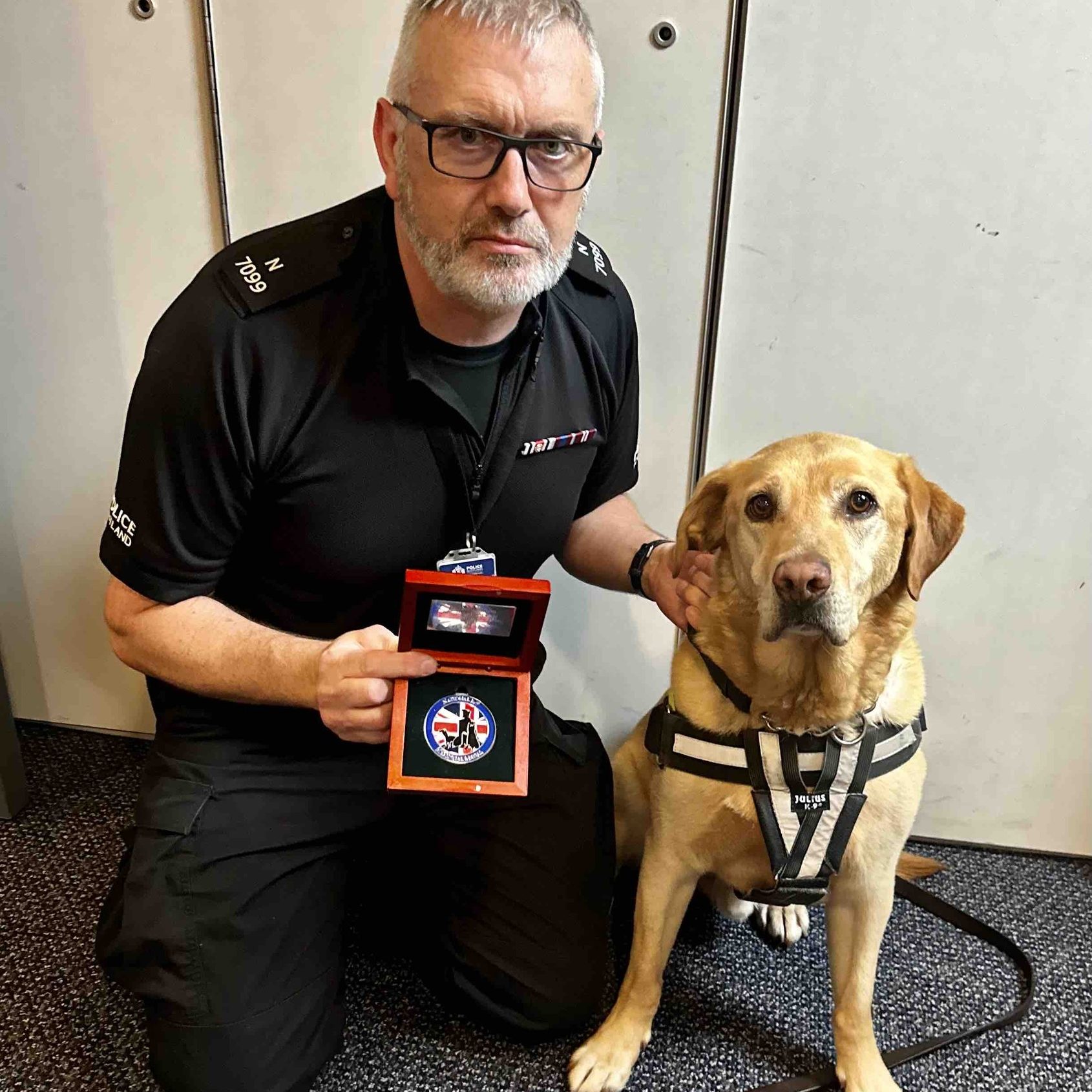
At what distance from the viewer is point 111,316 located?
6.36ft

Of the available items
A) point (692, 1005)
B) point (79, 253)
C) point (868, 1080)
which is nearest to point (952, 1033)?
point (868, 1080)

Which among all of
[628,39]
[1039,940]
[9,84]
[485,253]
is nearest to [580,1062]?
[1039,940]

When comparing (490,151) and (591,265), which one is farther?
(591,265)

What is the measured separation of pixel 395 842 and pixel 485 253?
1074mm

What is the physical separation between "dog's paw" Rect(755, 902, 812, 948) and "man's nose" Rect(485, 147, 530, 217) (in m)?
1.33

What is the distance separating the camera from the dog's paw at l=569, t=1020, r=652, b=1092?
56.7 inches

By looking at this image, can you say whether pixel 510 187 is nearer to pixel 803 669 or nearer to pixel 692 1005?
pixel 803 669

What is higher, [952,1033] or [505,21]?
[505,21]

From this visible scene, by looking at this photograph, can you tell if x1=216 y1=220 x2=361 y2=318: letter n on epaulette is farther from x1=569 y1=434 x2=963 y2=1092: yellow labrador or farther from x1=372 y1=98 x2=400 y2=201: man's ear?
x1=569 y1=434 x2=963 y2=1092: yellow labrador

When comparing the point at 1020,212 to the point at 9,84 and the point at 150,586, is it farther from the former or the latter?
the point at 9,84

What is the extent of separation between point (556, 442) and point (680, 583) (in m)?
0.31

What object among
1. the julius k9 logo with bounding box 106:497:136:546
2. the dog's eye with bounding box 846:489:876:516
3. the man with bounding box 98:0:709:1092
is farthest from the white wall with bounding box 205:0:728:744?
the julius k9 logo with bounding box 106:497:136:546

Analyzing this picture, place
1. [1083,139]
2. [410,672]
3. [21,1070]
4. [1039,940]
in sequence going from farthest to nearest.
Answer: [1039,940] < [1083,139] < [21,1070] < [410,672]

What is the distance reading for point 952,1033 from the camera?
5.22ft
